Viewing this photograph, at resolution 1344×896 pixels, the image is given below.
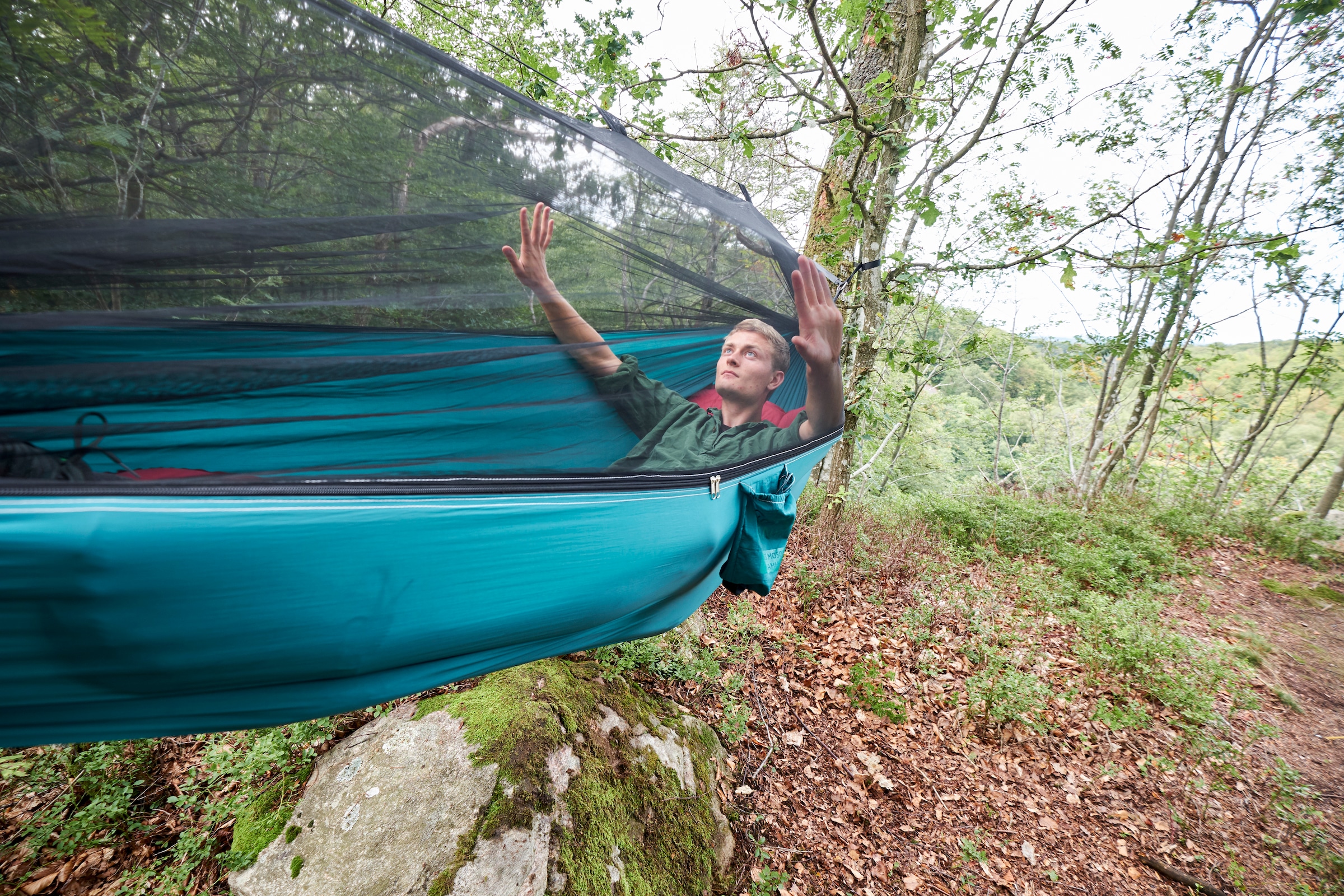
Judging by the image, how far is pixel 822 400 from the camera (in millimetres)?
1640

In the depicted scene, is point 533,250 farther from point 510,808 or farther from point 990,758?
point 990,758

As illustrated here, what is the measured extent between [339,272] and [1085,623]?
13.6 feet

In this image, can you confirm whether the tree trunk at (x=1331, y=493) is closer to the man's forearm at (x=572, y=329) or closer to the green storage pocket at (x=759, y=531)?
the green storage pocket at (x=759, y=531)

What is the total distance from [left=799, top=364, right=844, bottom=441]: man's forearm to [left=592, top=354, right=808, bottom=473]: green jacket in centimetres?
20

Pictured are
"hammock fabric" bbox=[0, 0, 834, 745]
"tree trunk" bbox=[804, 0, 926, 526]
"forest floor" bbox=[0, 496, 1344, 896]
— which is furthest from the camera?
"tree trunk" bbox=[804, 0, 926, 526]

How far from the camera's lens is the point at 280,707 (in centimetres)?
66

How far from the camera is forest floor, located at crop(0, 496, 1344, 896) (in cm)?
146

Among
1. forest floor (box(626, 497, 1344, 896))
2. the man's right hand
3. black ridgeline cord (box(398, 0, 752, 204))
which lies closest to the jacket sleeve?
the man's right hand

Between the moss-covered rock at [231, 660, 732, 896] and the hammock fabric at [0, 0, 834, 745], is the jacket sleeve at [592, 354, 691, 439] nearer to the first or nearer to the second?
the hammock fabric at [0, 0, 834, 745]

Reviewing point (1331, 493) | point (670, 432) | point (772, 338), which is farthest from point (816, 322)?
point (1331, 493)

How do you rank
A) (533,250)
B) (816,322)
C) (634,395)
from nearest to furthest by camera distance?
(533,250)
(634,395)
(816,322)

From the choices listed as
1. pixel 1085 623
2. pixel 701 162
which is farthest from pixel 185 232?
pixel 1085 623

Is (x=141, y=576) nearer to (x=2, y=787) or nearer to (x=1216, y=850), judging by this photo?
(x=2, y=787)

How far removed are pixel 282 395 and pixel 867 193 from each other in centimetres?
247
